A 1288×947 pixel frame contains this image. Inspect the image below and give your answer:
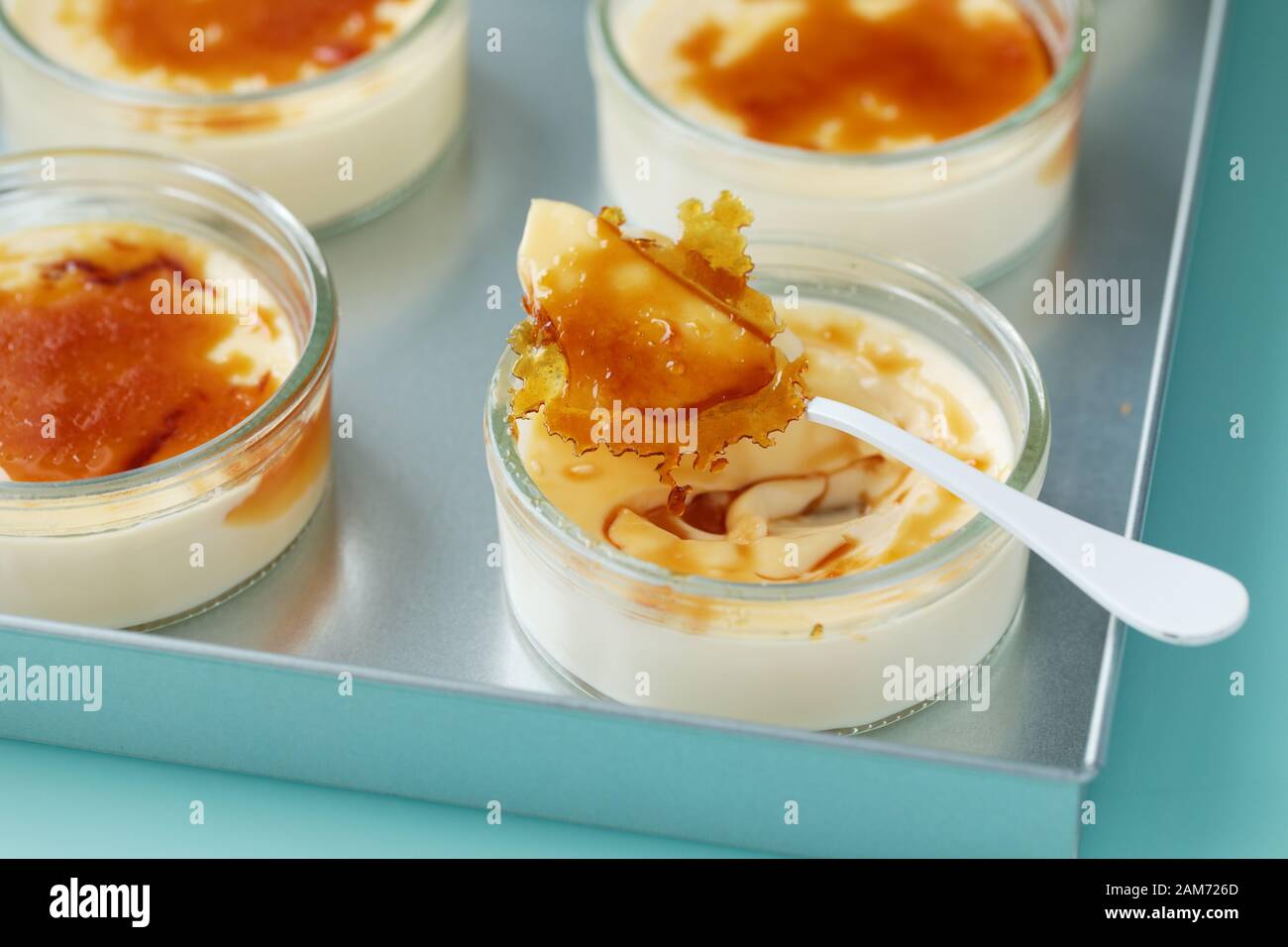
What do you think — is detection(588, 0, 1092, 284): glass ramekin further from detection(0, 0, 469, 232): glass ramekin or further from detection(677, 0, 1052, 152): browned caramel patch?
detection(0, 0, 469, 232): glass ramekin

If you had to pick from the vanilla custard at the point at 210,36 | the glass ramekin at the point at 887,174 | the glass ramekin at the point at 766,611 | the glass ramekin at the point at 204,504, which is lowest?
the glass ramekin at the point at 766,611

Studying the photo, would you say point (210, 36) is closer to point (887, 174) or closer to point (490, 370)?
point (490, 370)

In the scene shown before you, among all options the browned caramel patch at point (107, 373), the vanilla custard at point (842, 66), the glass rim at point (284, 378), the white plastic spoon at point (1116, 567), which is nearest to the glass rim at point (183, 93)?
the glass rim at point (284, 378)

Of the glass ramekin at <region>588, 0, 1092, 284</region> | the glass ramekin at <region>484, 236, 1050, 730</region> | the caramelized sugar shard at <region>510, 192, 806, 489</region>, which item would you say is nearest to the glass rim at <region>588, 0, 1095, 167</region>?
the glass ramekin at <region>588, 0, 1092, 284</region>

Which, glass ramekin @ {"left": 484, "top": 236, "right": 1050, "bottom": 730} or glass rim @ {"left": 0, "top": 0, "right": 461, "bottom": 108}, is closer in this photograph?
glass ramekin @ {"left": 484, "top": 236, "right": 1050, "bottom": 730}

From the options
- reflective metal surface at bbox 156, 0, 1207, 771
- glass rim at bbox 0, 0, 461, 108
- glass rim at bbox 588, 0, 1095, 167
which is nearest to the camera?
reflective metal surface at bbox 156, 0, 1207, 771

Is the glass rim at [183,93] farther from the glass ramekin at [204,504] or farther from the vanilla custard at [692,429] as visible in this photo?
the vanilla custard at [692,429]

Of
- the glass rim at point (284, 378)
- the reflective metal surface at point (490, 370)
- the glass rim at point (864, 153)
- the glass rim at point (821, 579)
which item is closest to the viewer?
the glass rim at point (821, 579)
